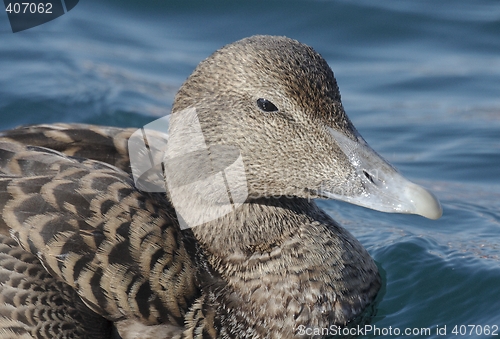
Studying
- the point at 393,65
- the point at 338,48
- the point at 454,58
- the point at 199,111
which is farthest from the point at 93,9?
the point at 199,111

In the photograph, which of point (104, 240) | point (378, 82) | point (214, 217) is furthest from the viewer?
point (378, 82)

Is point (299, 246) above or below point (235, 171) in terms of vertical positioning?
below

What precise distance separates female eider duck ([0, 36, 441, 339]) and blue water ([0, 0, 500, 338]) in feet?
3.84

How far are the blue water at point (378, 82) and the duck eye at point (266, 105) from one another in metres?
1.80

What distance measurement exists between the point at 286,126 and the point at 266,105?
154 mm

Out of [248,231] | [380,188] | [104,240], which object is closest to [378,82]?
[248,231]

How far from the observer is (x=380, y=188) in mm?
4359

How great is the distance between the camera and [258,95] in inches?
172

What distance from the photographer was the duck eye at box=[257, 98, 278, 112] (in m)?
4.39

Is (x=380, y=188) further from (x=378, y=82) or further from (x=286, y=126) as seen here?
(x=378, y=82)

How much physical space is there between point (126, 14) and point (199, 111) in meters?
5.65

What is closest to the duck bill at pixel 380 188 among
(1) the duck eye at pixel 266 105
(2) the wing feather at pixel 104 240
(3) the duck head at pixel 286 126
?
(3) the duck head at pixel 286 126

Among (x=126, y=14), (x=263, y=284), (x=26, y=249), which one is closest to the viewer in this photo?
(x=26, y=249)

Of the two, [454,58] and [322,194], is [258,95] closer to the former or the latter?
[322,194]
